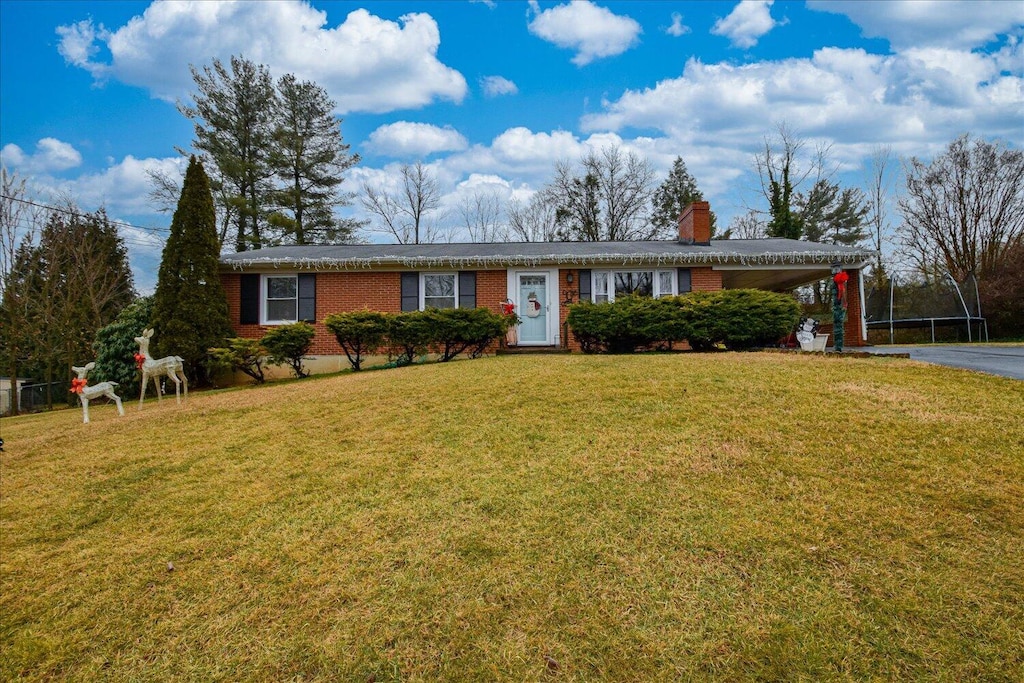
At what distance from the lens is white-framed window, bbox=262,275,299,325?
13.3 meters

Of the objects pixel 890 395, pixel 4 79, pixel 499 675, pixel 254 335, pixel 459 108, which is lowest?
pixel 499 675

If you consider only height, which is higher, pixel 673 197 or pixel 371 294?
pixel 673 197

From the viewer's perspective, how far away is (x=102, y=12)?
11.1 meters

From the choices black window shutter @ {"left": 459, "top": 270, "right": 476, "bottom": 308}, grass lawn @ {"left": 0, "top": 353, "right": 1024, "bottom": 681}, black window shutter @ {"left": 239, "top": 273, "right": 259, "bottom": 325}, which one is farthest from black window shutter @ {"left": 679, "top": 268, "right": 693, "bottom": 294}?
black window shutter @ {"left": 239, "top": 273, "right": 259, "bottom": 325}

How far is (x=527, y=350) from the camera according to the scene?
1260 centimetres

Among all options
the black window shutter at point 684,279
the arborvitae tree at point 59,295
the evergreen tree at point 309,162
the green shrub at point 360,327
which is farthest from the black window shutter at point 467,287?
the evergreen tree at point 309,162

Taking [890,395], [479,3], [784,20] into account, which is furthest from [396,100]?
[890,395]

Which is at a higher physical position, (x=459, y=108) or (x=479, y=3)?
(x=459, y=108)

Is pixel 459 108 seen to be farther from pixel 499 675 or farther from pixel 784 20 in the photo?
pixel 499 675

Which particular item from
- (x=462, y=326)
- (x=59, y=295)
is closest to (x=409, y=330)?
(x=462, y=326)

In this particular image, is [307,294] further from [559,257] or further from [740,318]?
[740,318]

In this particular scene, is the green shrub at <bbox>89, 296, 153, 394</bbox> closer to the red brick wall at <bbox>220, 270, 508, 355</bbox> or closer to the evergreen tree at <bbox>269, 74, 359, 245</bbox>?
the red brick wall at <bbox>220, 270, 508, 355</bbox>

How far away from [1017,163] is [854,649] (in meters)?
29.5

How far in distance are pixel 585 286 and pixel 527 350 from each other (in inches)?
96.3
